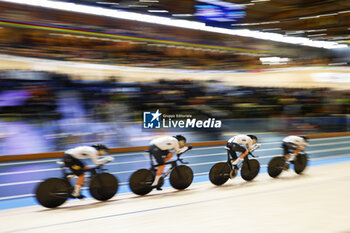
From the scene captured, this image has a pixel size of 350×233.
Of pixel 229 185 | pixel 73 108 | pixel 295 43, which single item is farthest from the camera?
pixel 295 43

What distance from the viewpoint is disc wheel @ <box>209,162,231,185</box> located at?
4742mm

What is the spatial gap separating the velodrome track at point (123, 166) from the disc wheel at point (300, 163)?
0.95m

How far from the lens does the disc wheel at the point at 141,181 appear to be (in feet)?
13.8

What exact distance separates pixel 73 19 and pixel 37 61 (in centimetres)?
138

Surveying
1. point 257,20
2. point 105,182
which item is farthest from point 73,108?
point 257,20

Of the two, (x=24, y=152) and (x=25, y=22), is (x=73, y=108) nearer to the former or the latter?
(x=24, y=152)

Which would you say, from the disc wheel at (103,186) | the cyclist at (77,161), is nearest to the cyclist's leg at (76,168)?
the cyclist at (77,161)

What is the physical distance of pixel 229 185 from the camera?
15.9 feet

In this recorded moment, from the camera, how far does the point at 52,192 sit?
3.61m

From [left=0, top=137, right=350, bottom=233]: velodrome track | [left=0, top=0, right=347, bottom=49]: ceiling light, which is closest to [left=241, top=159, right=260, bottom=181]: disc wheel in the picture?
[left=0, top=137, right=350, bottom=233]: velodrome track

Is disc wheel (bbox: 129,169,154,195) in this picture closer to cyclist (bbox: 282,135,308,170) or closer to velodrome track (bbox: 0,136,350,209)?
velodrome track (bbox: 0,136,350,209)

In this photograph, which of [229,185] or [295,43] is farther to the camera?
[295,43]

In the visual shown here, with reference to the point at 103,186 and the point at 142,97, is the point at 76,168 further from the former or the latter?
the point at 142,97

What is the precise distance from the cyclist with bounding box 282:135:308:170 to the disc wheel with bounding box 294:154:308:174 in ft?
0.45
